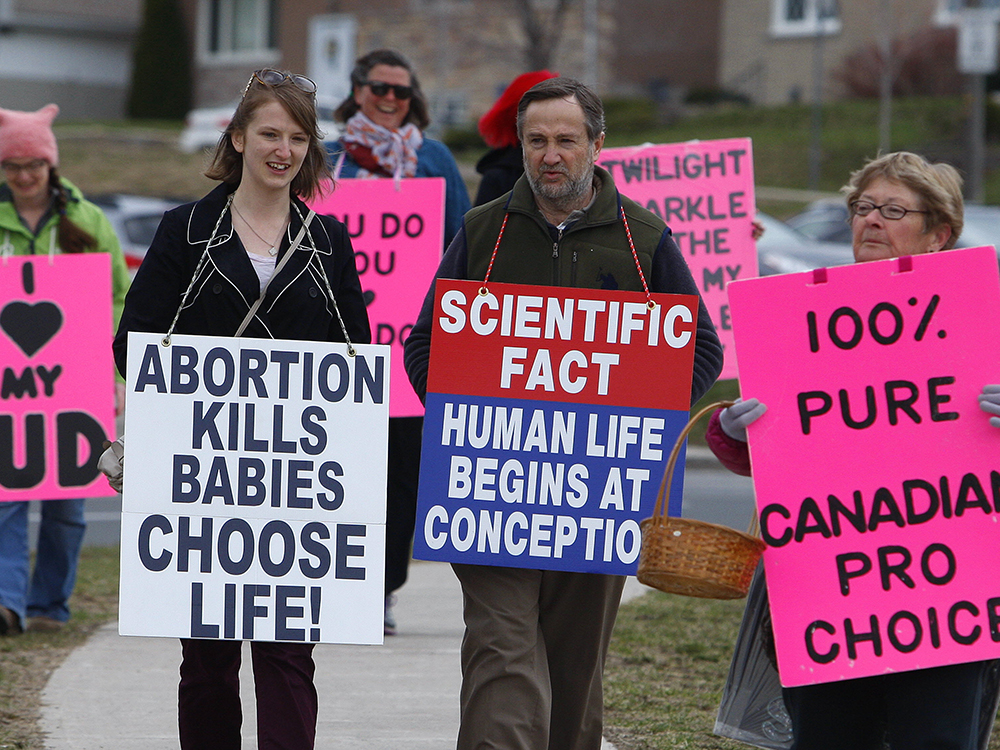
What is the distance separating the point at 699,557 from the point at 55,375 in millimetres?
3558

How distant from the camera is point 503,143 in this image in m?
6.03

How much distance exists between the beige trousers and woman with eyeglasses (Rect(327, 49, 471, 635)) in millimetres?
2129

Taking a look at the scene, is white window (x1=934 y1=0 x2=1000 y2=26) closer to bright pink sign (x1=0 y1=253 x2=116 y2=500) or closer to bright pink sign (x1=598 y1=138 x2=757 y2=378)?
bright pink sign (x1=598 y1=138 x2=757 y2=378)

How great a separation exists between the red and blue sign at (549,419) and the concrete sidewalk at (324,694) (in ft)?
4.27

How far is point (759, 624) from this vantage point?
3.82m

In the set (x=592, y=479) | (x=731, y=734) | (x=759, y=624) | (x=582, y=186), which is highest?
(x=582, y=186)

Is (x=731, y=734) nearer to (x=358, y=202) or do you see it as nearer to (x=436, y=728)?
(x=436, y=728)

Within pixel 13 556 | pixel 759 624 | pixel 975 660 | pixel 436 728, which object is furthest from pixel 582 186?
pixel 13 556

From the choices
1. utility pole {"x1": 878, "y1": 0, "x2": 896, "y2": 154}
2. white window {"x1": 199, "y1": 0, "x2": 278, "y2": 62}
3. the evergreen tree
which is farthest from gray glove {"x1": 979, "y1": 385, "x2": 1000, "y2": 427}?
white window {"x1": 199, "y1": 0, "x2": 278, "y2": 62}

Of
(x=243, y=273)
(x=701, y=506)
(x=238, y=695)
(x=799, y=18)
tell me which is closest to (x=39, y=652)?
(x=238, y=695)

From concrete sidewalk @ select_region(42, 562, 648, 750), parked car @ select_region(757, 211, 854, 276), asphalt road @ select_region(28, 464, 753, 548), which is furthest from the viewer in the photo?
parked car @ select_region(757, 211, 854, 276)

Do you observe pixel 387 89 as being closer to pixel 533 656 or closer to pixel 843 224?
pixel 533 656

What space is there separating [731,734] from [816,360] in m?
0.97

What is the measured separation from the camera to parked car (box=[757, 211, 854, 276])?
17.2 metres
